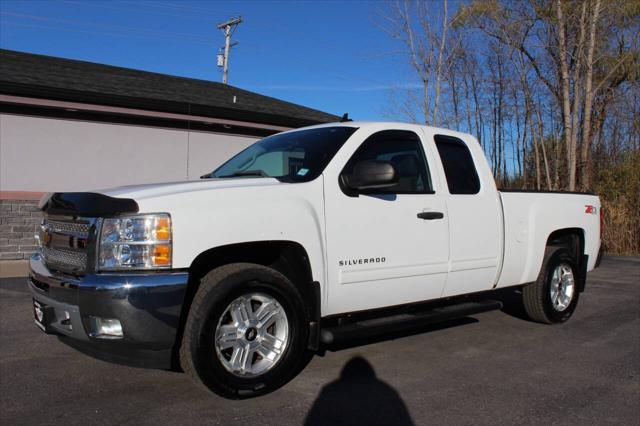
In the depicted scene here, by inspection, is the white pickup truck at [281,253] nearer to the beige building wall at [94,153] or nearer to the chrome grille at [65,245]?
the chrome grille at [65,245]

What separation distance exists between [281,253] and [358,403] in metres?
1.17

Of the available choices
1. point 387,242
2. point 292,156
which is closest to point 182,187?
point 292,156

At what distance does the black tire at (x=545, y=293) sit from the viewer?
5855 millimetres

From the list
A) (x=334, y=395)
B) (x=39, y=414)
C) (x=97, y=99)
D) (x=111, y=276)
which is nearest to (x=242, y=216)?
(x=111, y=276)

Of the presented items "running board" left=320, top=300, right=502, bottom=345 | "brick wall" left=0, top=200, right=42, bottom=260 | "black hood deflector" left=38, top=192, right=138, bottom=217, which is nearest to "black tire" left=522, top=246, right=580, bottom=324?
"running board" left=320, top=300, right=502, bottom=345

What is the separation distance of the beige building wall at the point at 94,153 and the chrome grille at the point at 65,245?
22.8ft

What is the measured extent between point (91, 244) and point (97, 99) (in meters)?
7.74

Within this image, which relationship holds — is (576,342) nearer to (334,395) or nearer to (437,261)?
(437,261)

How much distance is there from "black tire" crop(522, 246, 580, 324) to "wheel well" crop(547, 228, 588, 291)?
7.7 inches

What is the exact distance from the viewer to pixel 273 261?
4.02 m

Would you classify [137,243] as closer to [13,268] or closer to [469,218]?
[469,218]

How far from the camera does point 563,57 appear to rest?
15359 mm

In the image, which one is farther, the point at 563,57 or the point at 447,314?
the point at 563,57

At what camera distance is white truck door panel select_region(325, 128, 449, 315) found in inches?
160
